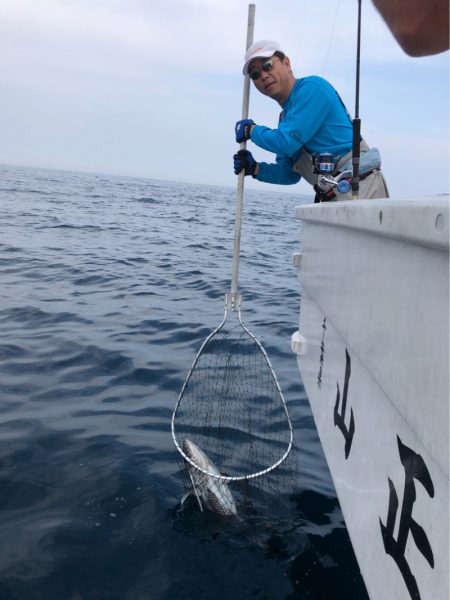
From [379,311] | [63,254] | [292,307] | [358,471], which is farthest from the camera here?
[63,254]

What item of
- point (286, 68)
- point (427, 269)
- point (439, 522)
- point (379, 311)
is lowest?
point (439, 522)

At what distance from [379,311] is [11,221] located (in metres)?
19.3

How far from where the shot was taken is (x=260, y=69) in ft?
14.1

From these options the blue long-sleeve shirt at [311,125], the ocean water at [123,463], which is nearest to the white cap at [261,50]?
the blue long-sleeve shirt at [311,125]

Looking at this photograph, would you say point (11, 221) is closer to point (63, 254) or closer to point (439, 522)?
point (63, 254)

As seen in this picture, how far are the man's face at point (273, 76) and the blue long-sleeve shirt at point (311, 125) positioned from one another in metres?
0.07

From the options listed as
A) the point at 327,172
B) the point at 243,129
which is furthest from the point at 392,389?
the point at 243,129

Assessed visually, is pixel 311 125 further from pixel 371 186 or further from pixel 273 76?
pixel 371 186

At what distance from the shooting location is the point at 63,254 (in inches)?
543

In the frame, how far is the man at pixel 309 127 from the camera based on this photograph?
13.6ft

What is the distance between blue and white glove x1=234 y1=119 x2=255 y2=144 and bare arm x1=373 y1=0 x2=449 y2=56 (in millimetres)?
3290

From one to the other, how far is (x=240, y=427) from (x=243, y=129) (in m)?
2.50

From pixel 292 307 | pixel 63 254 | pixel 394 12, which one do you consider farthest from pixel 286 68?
pixel 63 254

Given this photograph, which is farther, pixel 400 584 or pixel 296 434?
pixel 296 434
